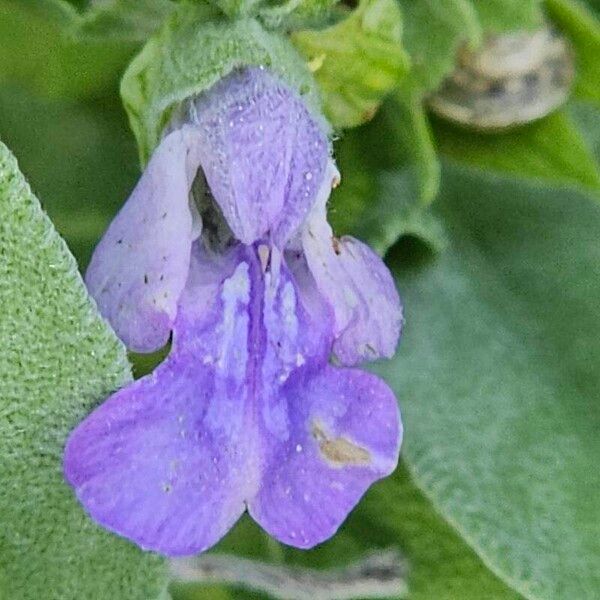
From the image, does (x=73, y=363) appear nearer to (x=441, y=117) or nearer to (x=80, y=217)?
(x=80, y=217)

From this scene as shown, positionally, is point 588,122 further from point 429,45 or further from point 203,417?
point 203,417

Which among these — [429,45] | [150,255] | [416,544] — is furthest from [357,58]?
[416,544]

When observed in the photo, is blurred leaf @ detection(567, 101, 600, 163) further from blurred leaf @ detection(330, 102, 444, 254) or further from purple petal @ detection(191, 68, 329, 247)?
purple petal @ detection(191, 68, 329, 247)

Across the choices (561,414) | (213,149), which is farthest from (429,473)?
(213,149)

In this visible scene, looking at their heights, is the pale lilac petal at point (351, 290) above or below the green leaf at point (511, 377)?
above

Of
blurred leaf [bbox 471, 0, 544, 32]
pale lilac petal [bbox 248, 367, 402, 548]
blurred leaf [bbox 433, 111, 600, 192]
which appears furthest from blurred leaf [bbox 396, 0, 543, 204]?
pale lilac petal [bbox 248, 367, 402, 548]

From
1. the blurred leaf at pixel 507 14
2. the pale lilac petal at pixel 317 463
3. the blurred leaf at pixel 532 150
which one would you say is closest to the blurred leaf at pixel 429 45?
the blurred leaf at pixel 507 14

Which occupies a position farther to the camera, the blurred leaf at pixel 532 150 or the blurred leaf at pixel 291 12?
the blurred leaf at pixel 532 150

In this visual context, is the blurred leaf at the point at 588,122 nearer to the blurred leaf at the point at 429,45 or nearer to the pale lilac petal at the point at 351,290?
the blurred leaf at the point at 429,45
